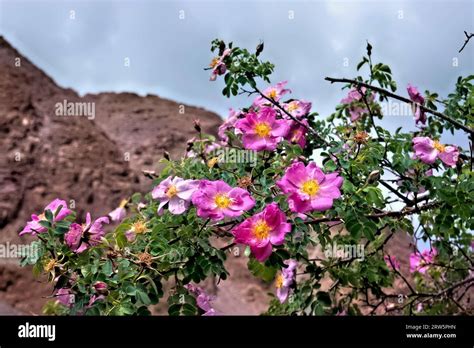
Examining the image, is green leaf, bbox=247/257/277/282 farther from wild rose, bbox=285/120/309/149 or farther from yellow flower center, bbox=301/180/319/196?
wild rose, bbox=285/120/309/149

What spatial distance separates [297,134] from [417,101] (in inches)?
26.9

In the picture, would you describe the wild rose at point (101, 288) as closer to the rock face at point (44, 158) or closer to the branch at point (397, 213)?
the branch at point (397, 213)

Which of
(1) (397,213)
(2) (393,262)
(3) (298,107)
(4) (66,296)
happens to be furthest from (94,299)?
(2) (393,262)

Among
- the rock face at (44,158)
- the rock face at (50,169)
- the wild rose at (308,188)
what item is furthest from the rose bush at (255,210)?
the rock face at (44,158)

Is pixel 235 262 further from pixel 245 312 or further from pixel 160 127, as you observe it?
pixel 160 127

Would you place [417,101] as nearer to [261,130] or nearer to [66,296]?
[261,130]

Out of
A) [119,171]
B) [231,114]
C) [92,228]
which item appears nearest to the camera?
[92,228]

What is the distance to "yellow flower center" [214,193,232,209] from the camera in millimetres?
2088

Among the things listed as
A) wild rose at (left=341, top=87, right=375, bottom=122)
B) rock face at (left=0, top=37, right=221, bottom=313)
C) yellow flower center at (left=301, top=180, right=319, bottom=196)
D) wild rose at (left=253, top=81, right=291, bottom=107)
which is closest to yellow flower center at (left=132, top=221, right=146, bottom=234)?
yellow flower center at (left=301, top=180, right=319, bottom=196)

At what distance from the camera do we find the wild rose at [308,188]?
78.3 inches

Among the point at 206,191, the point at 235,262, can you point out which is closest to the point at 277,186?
the point at 206,191

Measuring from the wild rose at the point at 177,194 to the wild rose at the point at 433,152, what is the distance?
3.16 feet
